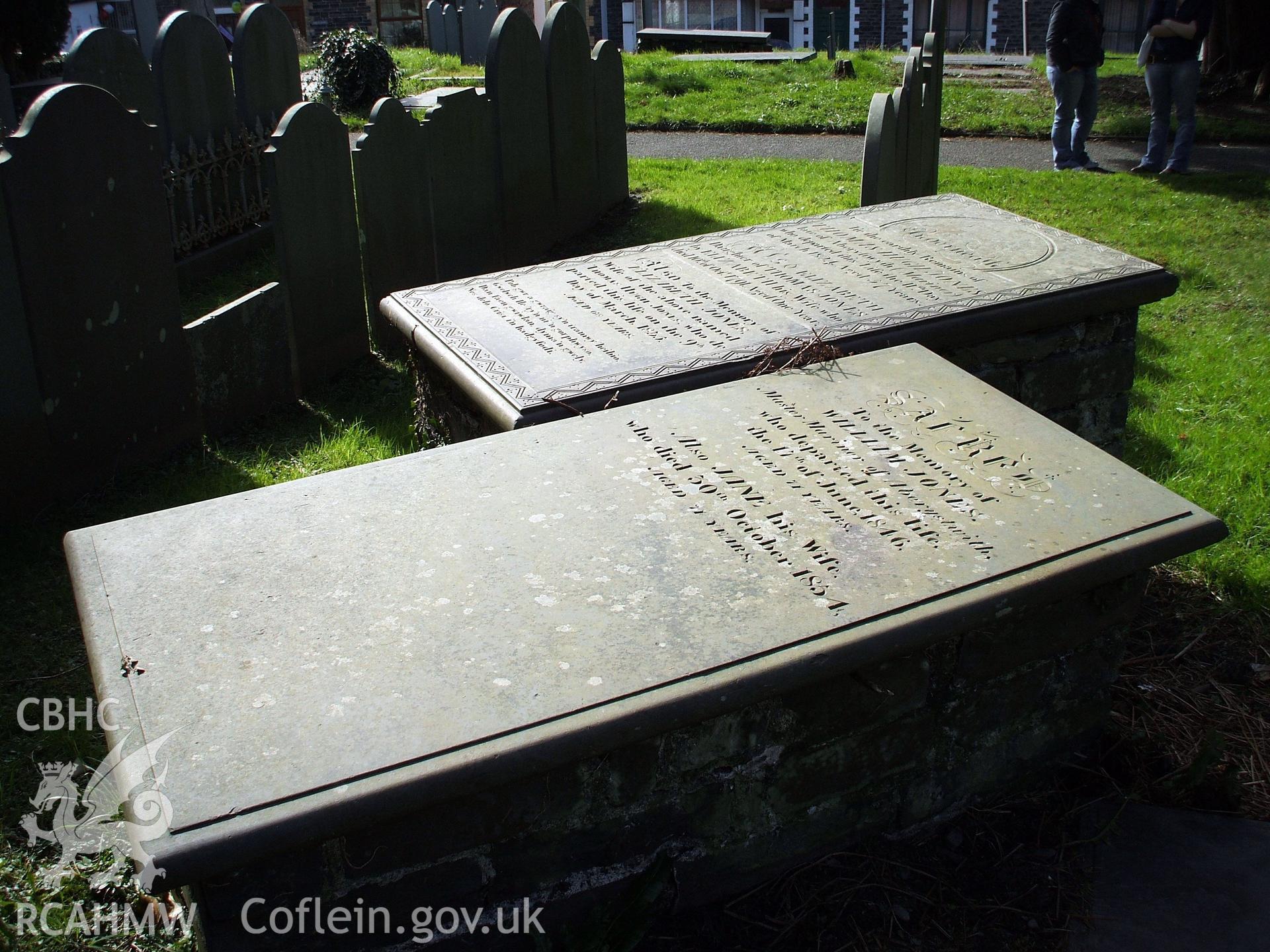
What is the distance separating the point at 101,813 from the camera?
2.77m

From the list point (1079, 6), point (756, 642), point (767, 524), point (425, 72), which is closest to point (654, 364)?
point (767, 524)

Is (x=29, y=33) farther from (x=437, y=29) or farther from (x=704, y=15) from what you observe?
(x=704, y=15)

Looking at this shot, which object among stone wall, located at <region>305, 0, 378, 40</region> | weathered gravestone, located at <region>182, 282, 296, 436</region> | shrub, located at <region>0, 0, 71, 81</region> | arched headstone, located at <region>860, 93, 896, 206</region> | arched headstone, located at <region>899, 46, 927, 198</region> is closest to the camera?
weathered gravestone, located at <region>182, 282, 296, 436</region>

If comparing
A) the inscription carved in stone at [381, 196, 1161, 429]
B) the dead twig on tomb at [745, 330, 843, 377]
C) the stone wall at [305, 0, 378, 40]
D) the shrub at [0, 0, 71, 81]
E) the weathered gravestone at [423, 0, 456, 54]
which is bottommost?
the dead twig on tomb at [745, 330, 843, 377]

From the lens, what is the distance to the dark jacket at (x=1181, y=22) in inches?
348

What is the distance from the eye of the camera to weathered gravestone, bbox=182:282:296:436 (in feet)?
15.4

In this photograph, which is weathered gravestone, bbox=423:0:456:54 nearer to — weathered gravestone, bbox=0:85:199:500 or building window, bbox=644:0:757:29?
building window, bbox=644:0:757:29

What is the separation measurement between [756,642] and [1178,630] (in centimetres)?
216

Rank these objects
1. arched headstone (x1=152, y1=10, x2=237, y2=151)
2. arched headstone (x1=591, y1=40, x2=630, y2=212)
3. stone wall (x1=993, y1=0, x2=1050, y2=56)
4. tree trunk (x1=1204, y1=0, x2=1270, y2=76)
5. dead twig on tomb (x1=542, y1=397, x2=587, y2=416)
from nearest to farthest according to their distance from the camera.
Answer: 1. dead twig on tomb (x1=542, y1=397, x2=587, y2=416)
2. arched headstone (x1=152, y1=10, x2=237, y2=151)
3. arched headstone (x1=591, y1=40, x2=630, y2=212)
4. tree trunk (x1=1204, y1=0, x2=1270, y2=76)
5. stone wall (x1=993, y1=0, x2=1050, y2=56)

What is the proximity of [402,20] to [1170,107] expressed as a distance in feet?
64.1

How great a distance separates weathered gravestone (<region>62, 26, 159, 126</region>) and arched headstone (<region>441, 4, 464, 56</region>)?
12515 millimetres

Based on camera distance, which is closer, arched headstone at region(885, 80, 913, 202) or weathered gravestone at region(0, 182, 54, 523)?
weathered gravestone at region(0, 182, 54, 523)

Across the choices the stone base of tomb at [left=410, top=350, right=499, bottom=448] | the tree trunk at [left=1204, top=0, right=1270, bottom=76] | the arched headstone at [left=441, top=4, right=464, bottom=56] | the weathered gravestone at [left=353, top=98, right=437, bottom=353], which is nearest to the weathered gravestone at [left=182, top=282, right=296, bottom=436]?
the weathered gravestone at [left=353, top=98, right=437, bottom=353]

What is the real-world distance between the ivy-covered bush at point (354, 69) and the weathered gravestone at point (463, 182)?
6409 millimetres
